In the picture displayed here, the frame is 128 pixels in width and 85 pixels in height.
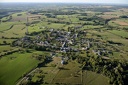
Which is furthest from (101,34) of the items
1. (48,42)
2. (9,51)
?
(9,51)

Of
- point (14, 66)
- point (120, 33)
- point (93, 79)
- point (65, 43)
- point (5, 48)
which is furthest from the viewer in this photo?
point (120, 33)

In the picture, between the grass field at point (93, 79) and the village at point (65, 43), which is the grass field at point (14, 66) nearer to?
the village at point (65, 43)

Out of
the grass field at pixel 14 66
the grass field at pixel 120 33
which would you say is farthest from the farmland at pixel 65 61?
the grass field at pixel 120 33

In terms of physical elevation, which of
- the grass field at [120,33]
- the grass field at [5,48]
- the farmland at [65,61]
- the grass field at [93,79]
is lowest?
the grass field at [93,79]

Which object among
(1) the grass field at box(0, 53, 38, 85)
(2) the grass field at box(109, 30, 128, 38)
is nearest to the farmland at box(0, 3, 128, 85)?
(1) the grass field at box(0, 53, 38, 85)

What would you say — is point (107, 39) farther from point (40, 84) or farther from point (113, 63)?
point (40, 84)

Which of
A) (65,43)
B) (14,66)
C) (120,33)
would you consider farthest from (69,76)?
(120,33)

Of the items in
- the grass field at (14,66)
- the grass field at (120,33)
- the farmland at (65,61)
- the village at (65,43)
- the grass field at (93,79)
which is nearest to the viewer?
the grass field at (93,79)

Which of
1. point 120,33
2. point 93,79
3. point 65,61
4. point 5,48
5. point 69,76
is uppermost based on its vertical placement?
point 120,33

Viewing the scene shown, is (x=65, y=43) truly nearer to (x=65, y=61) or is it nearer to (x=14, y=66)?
(x=65, y=61)
